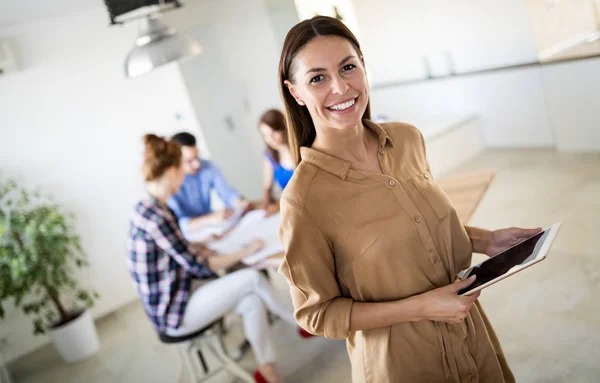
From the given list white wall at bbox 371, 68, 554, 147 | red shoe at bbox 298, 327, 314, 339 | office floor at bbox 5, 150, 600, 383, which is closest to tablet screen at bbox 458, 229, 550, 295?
office floor at bbox 5, 150, 600, 383

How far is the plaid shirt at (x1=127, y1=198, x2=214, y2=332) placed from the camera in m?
2.91

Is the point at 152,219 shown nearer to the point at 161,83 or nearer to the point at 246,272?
the point at 246,272

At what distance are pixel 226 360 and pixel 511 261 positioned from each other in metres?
2.32

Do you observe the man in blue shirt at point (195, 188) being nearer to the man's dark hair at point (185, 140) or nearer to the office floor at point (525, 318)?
the man's dark hair at point (185, 140)

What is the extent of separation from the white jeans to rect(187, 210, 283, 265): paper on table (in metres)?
0.12

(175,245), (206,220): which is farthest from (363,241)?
(206,220)

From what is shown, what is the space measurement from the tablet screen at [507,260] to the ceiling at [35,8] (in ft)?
13.3

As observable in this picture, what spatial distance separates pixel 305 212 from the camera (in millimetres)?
1244

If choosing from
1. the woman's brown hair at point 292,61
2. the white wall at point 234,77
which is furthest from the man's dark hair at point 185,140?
the woman's brown hair at point 292,61

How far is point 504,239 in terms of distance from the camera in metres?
1.47

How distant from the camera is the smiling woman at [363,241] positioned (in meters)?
1.25

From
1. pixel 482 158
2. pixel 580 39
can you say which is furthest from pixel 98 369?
pixel 580 39

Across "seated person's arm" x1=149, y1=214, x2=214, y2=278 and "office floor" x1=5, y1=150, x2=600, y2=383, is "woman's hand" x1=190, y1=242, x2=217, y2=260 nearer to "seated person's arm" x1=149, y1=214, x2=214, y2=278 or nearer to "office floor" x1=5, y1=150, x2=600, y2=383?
"seated person's arm" x1=149, y1=214, x2=214, y2=278

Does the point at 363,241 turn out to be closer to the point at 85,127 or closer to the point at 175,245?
the point at 175,245
